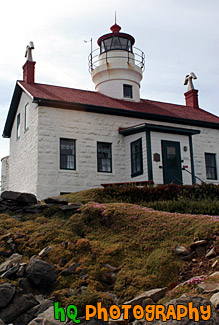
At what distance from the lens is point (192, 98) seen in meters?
27.4

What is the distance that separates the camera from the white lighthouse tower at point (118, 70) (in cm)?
2436

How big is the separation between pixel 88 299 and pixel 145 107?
1632cm

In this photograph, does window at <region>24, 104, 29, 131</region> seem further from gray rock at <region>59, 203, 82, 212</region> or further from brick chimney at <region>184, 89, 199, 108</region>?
brick chimney at <region>184, 89, 199, 108</region>

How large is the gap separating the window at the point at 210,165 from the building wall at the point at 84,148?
2899mm

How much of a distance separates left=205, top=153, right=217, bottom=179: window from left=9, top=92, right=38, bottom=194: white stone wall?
368 inches

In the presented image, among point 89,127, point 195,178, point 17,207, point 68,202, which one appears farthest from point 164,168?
point 17,207

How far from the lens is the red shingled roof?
20109 millimetres

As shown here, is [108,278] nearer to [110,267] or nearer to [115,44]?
[110,267]

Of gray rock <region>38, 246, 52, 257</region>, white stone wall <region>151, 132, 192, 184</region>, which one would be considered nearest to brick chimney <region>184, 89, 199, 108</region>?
white stone wall <region>151, 132, 192, 184</region>

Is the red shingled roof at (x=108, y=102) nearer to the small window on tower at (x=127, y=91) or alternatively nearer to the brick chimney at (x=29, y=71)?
the brick chimney at (x=29, y=71)

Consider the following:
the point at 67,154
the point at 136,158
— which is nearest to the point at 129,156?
the point at 136,158

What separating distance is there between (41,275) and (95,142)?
12.0 meters

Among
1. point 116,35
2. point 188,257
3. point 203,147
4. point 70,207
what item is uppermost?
point 116,35

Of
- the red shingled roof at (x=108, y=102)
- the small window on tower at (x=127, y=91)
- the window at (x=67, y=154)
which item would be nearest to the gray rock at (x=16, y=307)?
the window at (x=67, y=154)
